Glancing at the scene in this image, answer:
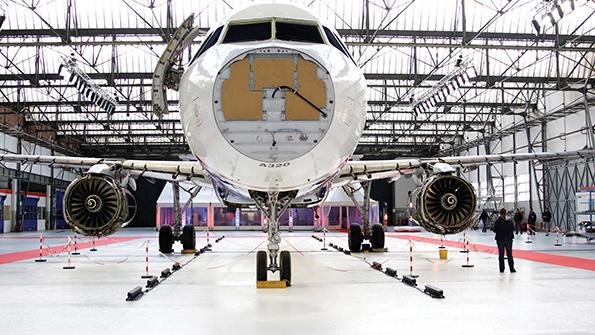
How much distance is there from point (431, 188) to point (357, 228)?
832 cm

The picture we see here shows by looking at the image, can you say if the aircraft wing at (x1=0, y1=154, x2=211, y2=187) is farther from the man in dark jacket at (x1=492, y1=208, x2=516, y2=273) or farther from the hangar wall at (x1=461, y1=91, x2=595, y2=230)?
the hangar wall at (x1=461, y1=91, x2=595, y2=230)

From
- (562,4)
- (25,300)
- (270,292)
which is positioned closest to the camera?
(25,300)

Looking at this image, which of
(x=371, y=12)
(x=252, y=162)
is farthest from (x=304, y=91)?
(x=371, y=12)

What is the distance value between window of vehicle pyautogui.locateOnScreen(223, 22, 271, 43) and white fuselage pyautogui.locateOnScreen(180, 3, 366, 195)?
19cm

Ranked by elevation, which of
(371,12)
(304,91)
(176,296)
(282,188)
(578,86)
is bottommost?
(176,296)

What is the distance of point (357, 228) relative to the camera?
63.3ft

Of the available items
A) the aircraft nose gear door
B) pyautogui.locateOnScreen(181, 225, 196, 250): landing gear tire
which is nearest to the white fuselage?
the aircraft nose gear door

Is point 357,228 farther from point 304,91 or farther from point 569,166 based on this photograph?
point 569,166

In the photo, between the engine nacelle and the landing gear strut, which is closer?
the engine nacelle

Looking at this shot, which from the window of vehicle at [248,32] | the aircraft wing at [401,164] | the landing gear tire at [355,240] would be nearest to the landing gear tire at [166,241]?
the landing gear tire at [355,240]

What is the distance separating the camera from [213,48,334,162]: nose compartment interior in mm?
6844

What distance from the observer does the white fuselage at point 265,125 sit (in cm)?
681

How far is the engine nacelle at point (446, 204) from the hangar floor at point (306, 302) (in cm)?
110

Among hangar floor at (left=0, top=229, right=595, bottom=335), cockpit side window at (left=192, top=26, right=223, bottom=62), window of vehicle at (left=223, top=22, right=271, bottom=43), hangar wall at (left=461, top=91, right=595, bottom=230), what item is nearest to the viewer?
hangar floor at (left=0, top=229, right=595, bottom=335)
